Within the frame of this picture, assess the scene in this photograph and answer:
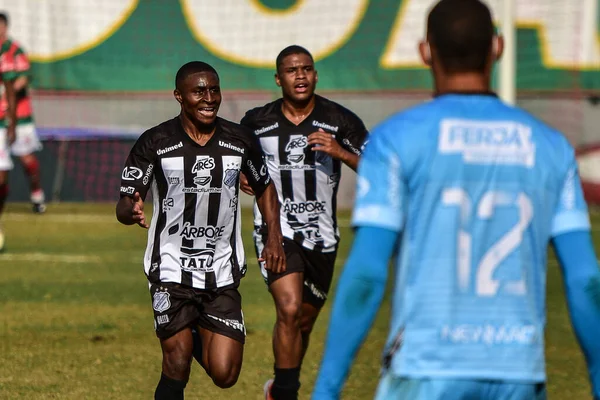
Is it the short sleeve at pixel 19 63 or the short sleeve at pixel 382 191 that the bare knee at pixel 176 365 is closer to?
the short sleeve at pixel 382 191

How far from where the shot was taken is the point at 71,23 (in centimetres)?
2011

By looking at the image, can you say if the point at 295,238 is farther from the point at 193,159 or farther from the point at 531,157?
the point at 531,157

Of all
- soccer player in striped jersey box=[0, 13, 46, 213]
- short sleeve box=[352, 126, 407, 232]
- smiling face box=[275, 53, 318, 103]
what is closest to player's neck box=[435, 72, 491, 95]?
short sleeve box=[352, 126, 407, 232]

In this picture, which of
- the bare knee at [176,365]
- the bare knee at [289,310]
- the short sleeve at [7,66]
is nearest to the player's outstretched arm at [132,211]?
the bare knee at [176,365]

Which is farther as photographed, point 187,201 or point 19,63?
point 19,63

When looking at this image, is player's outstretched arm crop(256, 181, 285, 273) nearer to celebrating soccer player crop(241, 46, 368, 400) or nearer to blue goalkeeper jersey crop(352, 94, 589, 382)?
celebrating soccer player crop(241, 46, 368, 400)

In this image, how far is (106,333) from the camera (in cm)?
934

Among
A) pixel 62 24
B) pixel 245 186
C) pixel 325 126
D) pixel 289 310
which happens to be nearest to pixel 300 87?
pixel 325 126

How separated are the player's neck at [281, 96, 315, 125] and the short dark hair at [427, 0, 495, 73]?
4317mm

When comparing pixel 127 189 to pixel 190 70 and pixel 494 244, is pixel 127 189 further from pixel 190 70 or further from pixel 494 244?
pixel 494 244

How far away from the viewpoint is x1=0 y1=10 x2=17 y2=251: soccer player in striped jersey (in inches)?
554

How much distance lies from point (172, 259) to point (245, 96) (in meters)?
13.5

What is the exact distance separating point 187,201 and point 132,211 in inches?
16.6

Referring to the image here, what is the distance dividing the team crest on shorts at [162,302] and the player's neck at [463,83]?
10.5 ft
